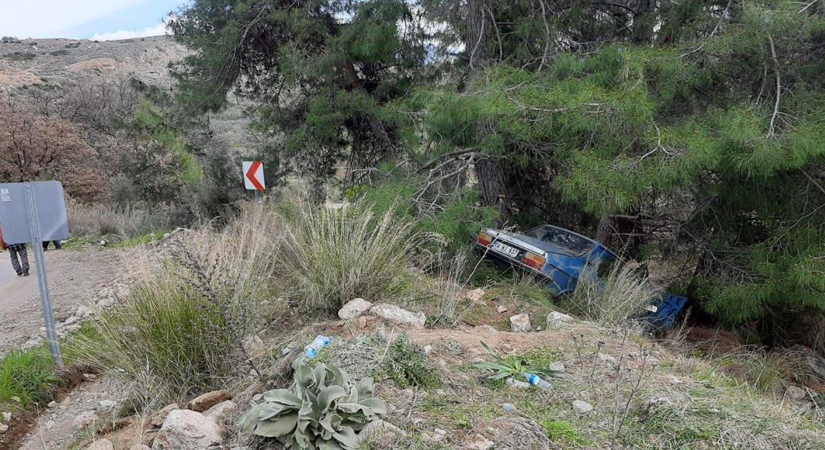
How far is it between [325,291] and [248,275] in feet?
2.67

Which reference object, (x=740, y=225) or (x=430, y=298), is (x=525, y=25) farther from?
(x=430, y=298)

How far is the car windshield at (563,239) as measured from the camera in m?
7.57

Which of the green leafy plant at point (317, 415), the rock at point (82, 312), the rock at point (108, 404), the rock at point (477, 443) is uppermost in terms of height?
the green leafy plant at point (317, 415)

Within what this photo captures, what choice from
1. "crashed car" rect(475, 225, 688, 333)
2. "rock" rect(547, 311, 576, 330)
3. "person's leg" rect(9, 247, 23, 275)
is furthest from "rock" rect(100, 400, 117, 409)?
"person's leg" rect(9, 247, 23, 275)

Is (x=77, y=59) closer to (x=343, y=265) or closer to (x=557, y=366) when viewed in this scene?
(x=343, y=265)

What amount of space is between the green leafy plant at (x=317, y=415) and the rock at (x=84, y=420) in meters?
1.51

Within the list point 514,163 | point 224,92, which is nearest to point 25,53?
point 224,92

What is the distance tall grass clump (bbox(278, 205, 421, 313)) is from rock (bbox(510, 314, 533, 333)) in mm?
1007

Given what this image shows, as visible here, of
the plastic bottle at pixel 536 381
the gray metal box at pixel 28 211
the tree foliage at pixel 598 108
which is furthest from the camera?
the tree foliage at pixel 598 108

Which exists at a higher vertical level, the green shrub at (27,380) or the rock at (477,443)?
Answer: the rock at (477,443)

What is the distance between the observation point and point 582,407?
2814 mm

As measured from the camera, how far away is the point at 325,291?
4.50 m

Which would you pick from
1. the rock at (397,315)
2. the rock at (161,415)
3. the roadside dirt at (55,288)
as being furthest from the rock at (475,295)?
the roadside dirt at (55,288)

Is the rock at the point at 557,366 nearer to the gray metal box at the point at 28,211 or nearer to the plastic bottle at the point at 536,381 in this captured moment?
the plastic bottle at the point at 536,381
